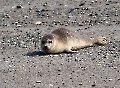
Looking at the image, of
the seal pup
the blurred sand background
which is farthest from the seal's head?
the blurred sand background

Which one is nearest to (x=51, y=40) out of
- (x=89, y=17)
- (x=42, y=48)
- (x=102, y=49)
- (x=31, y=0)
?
(x=42, y=48)

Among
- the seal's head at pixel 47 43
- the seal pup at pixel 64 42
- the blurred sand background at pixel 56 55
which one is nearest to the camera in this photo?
the blurred sand background at pixel 56 55

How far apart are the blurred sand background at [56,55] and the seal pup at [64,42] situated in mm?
218

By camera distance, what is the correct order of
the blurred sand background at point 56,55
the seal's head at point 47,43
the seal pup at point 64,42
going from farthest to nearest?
the seal pup at point 64,42
the seal's head at point 47,43
the blurred sand background at point 56,55

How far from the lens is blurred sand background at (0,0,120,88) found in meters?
8.88

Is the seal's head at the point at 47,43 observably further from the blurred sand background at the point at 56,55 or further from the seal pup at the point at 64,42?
the blurred sand background at the point at 56,55

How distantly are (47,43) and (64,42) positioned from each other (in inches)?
18.7

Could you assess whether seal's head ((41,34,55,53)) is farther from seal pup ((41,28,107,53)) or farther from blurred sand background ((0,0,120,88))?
blurred sand background ((0,0,120,88))

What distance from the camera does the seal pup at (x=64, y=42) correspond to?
11.1m

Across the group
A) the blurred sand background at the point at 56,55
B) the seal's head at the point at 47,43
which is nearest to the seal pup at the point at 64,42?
the seal's head at the point at 47,43

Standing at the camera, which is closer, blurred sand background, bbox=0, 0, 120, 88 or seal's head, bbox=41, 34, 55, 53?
blurred sand background, bbox=0, 0, 120, 88

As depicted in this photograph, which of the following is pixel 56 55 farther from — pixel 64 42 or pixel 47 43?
pixel 64 42

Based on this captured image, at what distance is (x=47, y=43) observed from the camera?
11094 millimetres

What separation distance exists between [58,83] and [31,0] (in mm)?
7669
